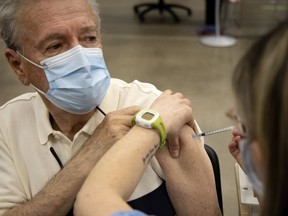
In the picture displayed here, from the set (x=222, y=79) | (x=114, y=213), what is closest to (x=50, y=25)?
(x=114, y=213)

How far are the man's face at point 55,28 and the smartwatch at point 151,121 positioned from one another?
35 centimetres

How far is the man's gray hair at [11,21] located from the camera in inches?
55.9

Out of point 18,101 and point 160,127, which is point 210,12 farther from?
point 160,127

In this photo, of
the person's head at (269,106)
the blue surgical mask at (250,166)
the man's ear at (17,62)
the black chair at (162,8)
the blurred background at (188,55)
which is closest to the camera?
the person's head at (269,106)

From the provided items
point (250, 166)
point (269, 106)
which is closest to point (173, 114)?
point (250, 166)

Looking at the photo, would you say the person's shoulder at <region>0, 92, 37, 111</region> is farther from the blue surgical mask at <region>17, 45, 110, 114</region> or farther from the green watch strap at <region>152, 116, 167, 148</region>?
the green watch strap at <region>152, 116, 167, 148</region>

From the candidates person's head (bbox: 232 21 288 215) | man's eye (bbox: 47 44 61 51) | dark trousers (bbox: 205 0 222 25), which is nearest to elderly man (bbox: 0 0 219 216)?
man's eye (bbox: 47 44 61 51)

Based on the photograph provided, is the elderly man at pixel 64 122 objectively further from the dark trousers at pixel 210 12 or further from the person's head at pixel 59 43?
the dark trousers at pixel 210 12

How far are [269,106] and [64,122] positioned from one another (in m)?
0.89

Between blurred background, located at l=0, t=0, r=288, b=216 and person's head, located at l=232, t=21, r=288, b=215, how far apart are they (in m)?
1.76

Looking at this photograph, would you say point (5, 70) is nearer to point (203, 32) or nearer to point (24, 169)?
point (203, 32)

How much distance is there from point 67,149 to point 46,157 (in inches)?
2.9

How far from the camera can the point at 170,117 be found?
1.29 m

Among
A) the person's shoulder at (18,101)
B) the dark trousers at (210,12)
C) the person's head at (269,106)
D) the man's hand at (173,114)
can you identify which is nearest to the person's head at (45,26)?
the person's shoulder at (18,101)
